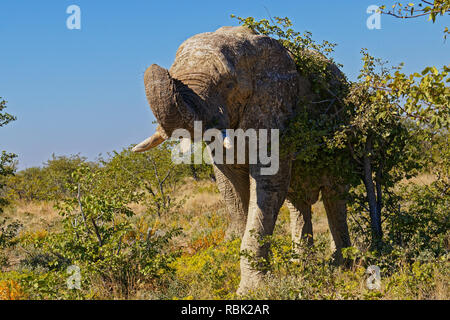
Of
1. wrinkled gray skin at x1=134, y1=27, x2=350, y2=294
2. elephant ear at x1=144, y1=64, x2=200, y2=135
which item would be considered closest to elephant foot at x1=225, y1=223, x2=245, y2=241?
wrinkled gray skin at x1=134, y1=27, x2=350, y2=294

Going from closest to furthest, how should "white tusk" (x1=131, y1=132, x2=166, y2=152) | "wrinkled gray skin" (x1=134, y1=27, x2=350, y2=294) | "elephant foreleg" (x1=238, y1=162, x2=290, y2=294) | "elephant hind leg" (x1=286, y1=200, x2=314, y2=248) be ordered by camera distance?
"wrinkled gray skin" (x1=134, y1=27, x2=350, y2=294)
"white tusk" (x1=131, y1=132, x2=166, y2=152)
"elephant foreleg" (x1=238, y1=162, x2=290, y2=294)
"elephant hind leg" (x1=286, y1=200, x2=314, y2=248)

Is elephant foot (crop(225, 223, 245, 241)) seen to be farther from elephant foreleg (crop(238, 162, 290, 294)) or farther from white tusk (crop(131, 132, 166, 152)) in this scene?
white tusk (crop(131, 132, 166, 152))

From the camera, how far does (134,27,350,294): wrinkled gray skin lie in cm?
540

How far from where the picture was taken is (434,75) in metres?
5.37

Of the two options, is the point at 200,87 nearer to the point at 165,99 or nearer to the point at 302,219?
the point at 165,99

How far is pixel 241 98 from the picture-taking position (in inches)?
246

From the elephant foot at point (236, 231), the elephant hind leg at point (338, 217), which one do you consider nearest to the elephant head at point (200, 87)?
the elephant foot at point (236, 231)

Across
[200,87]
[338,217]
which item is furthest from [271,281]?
[338,217]

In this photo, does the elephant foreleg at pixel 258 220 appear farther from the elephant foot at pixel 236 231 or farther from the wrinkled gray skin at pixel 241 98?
the elephant foot at pixel 236 231

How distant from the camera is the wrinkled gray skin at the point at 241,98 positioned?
17.7 feet
